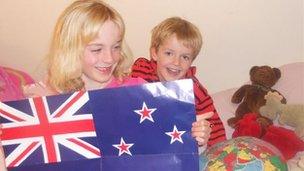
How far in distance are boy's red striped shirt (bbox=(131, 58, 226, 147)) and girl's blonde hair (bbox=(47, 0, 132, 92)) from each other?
451 millimetres

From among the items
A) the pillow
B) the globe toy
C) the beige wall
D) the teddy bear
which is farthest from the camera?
the beige wall

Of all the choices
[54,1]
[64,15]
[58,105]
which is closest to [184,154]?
[58,105]

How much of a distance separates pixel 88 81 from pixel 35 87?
0.19 metres

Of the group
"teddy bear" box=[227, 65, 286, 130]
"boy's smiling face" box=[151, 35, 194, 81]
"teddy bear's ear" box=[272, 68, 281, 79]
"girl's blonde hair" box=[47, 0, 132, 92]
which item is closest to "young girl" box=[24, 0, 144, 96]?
"girl's blonde hair" box=[47, 0, 132, 92]

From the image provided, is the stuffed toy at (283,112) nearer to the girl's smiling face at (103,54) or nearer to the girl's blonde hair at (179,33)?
the girl's blonde hair at (179,33)

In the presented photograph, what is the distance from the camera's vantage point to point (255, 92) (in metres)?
1.77

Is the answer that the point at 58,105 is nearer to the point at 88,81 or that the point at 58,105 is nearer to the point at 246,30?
the point at 88,81

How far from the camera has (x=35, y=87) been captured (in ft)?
4.78

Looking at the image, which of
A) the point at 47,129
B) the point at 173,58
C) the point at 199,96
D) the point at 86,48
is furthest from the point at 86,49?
the point at 199,96

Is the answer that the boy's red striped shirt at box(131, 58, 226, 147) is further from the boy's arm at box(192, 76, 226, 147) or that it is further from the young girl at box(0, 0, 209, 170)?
the young girl at box(0, 0, 209, 170)

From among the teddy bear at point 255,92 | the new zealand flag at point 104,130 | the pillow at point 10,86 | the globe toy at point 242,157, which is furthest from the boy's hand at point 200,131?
the pillow at point 10,86

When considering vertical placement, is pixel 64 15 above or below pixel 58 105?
above

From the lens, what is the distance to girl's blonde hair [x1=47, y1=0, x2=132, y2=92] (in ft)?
4.25

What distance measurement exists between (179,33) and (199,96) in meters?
0.26
